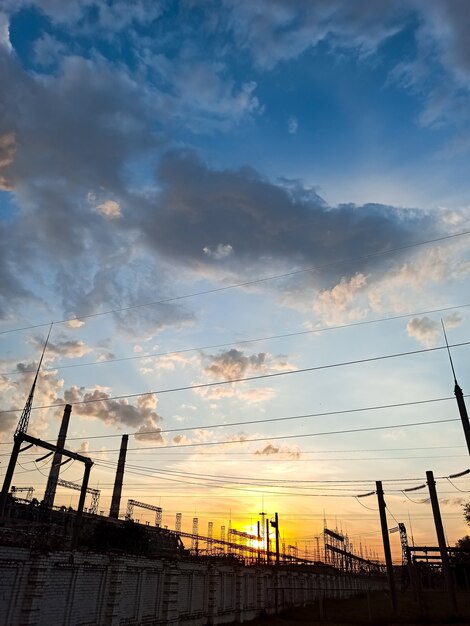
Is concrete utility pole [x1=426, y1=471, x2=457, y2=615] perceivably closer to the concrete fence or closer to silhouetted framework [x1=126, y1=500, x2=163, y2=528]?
the concrete fence

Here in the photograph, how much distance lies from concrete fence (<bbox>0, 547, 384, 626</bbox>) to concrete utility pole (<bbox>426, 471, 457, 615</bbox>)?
13.4 m

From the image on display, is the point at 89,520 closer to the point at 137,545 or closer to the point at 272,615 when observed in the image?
the point at 137,545

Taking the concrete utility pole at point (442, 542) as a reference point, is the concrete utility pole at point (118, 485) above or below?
above

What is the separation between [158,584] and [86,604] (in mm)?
5615

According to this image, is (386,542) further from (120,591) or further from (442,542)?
(120,591)

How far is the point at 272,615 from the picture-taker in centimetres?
3478

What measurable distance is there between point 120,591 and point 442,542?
64.4 feet

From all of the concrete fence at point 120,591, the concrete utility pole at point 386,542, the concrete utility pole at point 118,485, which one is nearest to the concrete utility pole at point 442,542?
the concrete utility pole at point 386,542

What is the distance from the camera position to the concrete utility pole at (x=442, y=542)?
2698 centimetres

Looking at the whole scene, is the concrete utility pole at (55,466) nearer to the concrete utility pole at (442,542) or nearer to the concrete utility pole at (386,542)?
the concrete utility pole at (386,542)

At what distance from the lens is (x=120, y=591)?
1898cm

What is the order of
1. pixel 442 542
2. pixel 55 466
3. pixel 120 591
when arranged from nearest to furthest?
pixel 120 591, pixel 442 542, pixel 55 466

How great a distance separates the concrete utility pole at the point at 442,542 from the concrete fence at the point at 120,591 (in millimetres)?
13423

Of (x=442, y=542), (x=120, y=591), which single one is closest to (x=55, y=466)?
(x=120, y=591)
